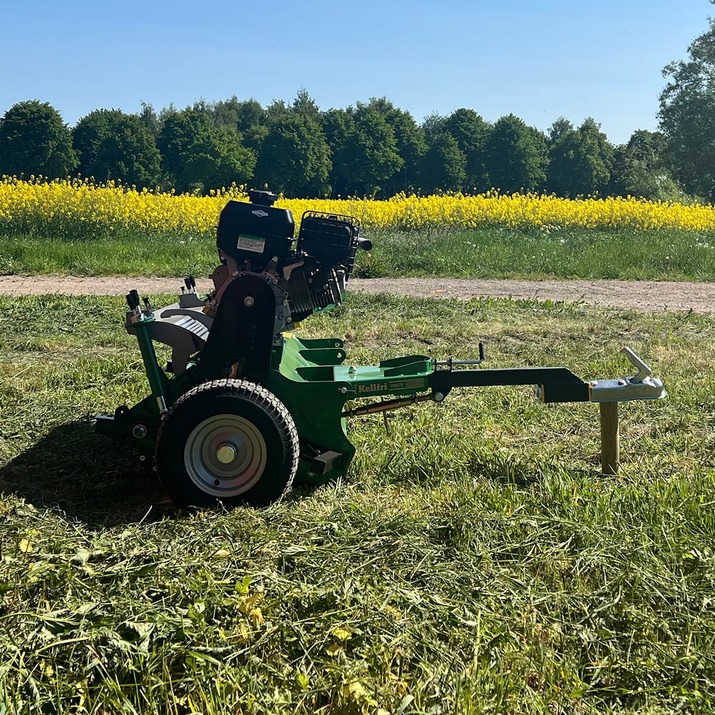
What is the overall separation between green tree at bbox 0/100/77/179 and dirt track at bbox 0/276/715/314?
38.3 m

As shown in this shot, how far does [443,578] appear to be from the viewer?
313 cm

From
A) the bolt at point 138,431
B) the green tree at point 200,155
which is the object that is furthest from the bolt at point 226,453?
the green tree at point 200,155

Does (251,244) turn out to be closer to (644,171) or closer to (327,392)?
(327,392)

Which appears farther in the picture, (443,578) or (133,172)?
(133,172)

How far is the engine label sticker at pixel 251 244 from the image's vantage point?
425cm

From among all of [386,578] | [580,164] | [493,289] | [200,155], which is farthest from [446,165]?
[386,578]

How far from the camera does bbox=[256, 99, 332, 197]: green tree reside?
55.5m

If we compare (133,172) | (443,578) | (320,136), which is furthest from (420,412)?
(320,136)

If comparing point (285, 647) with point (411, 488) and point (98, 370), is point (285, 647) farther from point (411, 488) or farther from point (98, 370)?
point (98, 370)

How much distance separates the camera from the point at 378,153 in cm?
5941

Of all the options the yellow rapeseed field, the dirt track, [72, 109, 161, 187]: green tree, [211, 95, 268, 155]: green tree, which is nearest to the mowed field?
the dirt track

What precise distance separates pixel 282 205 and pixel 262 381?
14.1 m

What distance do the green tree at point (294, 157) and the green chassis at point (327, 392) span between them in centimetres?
5158

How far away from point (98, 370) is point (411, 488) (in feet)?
11.3
